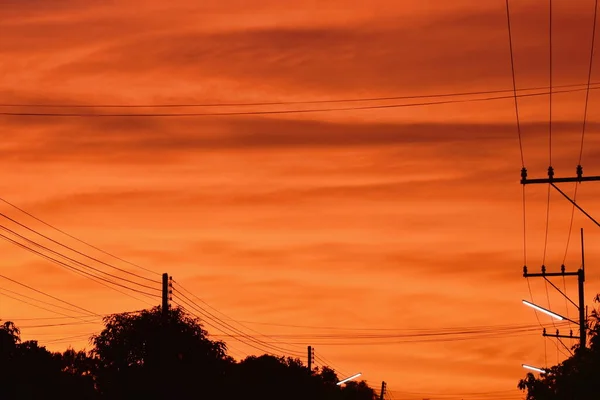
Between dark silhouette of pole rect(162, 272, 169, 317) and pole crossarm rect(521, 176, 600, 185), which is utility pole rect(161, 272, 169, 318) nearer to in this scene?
dark silhouette of pole rect(162, 272, 169, 317)

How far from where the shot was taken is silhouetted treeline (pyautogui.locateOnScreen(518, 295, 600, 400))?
47219 millimetres

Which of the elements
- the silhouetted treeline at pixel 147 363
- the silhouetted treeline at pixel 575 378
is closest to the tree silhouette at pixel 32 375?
the silhouetted treeline at pixel 147 363

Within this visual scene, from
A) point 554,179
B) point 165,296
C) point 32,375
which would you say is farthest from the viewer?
point 165,296

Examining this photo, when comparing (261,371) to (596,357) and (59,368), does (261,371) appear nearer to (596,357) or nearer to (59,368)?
(59,368)

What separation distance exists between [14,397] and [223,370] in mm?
18250

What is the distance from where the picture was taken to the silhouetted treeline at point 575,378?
155ft

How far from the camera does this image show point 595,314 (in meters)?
50.7

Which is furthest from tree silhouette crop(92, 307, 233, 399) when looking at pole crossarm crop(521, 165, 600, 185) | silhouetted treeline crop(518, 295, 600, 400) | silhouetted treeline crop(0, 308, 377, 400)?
pole crossarm crop(521, 165, 600, 185)

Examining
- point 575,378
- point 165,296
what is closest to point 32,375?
point 165,296

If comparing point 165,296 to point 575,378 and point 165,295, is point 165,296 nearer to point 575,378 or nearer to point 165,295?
point 165,295

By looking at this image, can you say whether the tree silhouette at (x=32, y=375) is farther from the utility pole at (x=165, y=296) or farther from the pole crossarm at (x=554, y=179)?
the pole crossarm at (x=554, y=179)

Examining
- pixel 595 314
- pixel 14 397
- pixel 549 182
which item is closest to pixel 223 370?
pixel 14 397

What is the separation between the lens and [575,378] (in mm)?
48031

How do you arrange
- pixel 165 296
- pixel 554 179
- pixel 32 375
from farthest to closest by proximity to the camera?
pixel 165 296 < pixel 32 375 < pixel 554 179
